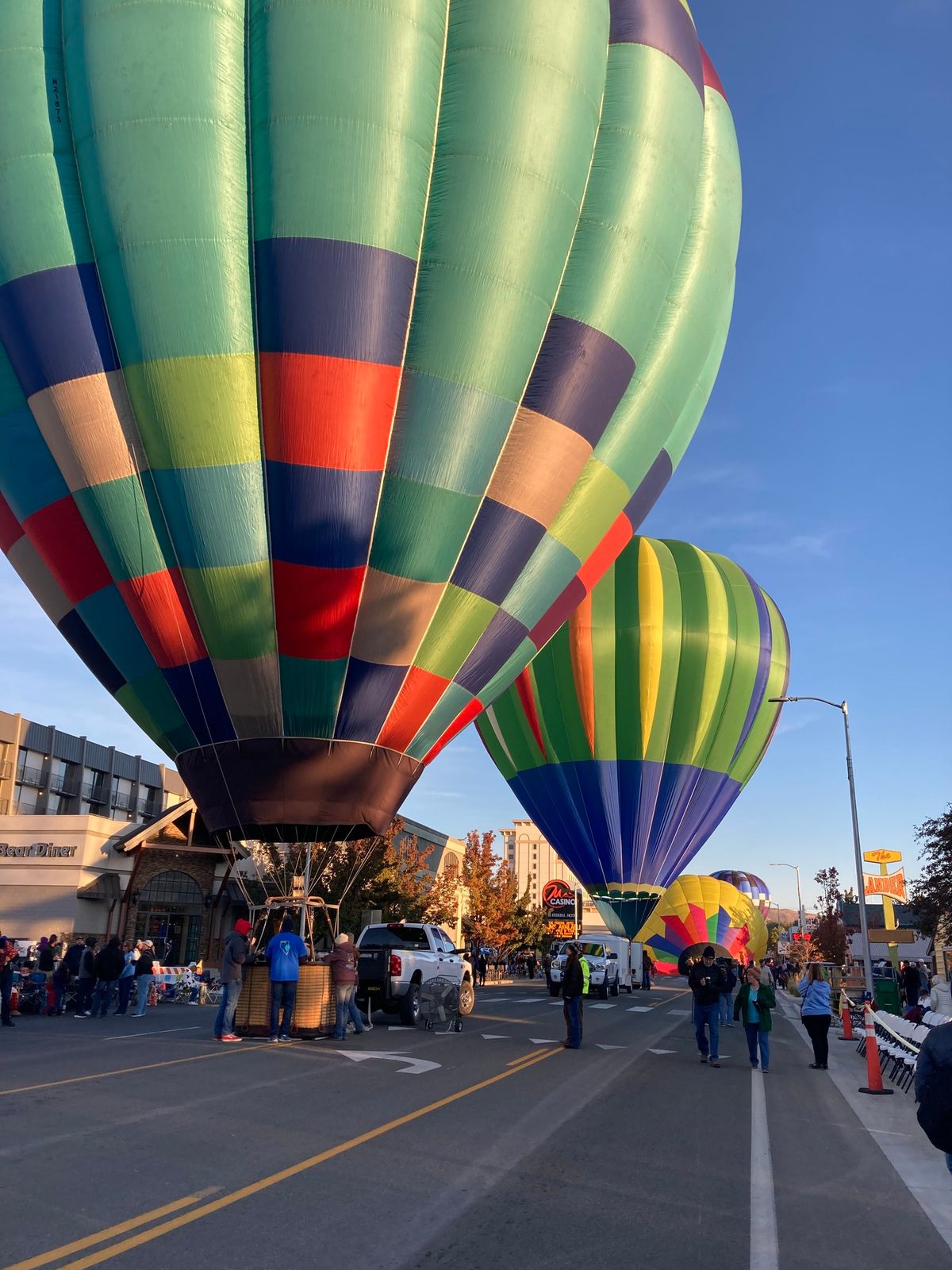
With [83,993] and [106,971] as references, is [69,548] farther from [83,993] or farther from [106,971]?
[83,993]

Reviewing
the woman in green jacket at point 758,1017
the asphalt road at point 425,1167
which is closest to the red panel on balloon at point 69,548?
the asphalt road at point 425,1167

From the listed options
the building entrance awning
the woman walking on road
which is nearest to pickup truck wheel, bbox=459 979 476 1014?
the woman walking on road

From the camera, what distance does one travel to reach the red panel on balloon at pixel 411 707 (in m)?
17.5

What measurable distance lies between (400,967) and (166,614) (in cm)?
748

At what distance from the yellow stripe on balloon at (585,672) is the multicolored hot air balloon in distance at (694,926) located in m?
6.32

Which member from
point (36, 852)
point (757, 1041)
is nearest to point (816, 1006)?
point (757, 1041)

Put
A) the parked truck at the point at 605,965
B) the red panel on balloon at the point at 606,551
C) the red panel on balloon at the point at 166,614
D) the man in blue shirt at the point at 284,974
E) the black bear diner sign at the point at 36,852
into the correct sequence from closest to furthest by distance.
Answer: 1. the man in blue shirt at the point at 284,974
2. the red panel on balloon at the point at 166,614
3. the red panel on balloon at the point at 606,551
4. the parked truck at the point at 605,965
5. the black bear diner sign at the point at 36,852

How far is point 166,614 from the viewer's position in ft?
54.1

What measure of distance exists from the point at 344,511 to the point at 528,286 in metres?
4.64

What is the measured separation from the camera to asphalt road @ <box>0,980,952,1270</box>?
5566 millimetres

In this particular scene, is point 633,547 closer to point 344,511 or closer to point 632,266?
point 632,266

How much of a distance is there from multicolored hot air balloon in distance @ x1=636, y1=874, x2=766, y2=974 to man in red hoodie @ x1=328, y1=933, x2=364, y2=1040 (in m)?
20.8

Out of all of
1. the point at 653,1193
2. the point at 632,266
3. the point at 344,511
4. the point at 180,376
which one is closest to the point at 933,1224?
the point at 653,1193

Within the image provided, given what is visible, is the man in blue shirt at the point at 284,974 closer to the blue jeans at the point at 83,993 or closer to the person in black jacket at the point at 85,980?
the person in black jacket at the point at 85,980
